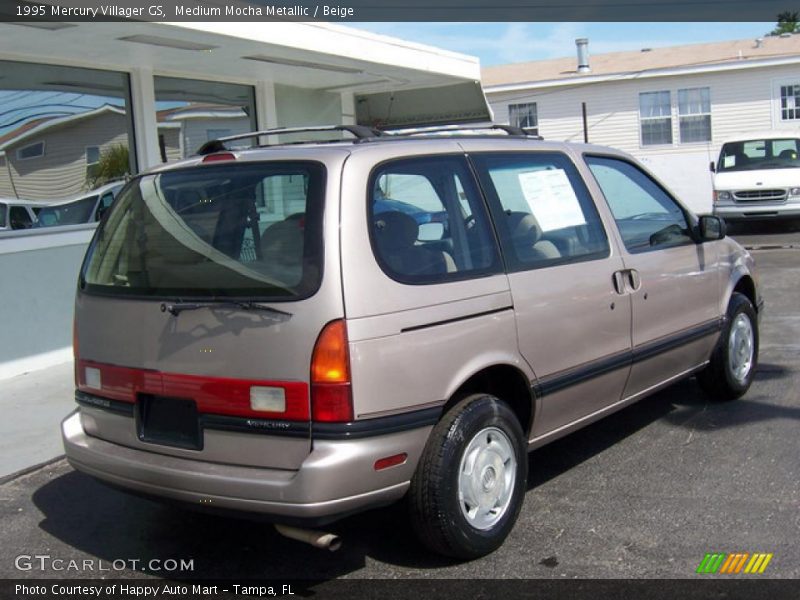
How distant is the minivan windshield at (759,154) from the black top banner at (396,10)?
2.44 meters

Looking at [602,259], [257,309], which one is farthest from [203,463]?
[602,259]

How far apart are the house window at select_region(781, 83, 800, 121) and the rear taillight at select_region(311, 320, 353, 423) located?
21.1 meters

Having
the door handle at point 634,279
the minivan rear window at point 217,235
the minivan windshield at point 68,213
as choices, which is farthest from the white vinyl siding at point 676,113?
the minivan rear window at point 217,235

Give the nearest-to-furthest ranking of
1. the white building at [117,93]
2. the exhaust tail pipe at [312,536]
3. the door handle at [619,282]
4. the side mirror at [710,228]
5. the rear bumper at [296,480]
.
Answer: the rear bumper at [296,480], the exhaust tail pipe at [312,536], the door handle at [619,282], the side mirror at [710,228], the white building at [117,93]

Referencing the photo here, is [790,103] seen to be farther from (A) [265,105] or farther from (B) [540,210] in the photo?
(B) [540,210]

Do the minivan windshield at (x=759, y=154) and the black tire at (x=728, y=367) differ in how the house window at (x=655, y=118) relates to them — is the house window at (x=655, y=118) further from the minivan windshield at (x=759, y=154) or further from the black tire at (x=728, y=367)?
the black tire at (x=728, y=367)

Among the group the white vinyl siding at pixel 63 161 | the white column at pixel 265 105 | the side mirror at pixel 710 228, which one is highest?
the white column at pixel 265 105

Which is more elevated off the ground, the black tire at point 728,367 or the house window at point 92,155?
the house window at point 92,155

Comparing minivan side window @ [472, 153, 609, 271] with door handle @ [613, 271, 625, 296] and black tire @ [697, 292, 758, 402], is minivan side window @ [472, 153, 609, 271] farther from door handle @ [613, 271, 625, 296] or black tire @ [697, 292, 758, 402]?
black tire @ [697, 292, 758, 402]

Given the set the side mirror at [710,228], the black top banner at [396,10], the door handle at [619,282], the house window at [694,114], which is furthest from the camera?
the house window at [694,114]

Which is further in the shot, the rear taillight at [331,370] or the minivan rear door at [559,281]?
the minivan rear door at [559,281]

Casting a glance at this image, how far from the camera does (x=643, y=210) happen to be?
17.2 feet

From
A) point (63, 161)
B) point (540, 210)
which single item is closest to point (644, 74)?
point (63, 161)

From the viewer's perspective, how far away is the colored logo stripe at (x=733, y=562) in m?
3.63
